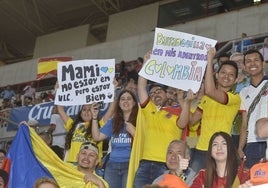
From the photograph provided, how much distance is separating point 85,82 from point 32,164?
950mm

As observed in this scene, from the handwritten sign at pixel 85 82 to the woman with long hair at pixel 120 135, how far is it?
367mm

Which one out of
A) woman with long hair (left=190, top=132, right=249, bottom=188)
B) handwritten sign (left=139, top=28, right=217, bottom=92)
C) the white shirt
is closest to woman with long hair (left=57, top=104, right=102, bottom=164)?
handwritten sign (left=139, top=28, right=217, bottom=92)

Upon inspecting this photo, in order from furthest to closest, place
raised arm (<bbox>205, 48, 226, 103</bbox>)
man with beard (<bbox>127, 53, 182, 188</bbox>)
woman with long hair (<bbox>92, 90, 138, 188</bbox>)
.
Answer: woman with long hair (<bbox>92, 90, 138, 188</bbox>)
man with beard (<bbox>127, 53, 182, 188</bbox>)
raised arm (<bbox>205, 48, 226, 103</bbox>)

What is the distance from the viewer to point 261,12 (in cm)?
1157

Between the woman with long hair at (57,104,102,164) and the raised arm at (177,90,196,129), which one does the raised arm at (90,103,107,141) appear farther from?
the raised arm at (177,90,196,129)

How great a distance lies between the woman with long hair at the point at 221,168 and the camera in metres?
3.37

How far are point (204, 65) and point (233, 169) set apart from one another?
1.38 m

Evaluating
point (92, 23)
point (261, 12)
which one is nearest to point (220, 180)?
point (261, 12)

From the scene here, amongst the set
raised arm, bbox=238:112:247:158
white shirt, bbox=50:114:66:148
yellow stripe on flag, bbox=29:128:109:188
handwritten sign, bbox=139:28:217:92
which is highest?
handwritten sign, bbox=139:28:217:92

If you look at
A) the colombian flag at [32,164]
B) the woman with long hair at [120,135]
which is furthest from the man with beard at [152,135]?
the colombian flag at [32,164]

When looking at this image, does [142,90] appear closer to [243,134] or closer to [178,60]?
[178,60]

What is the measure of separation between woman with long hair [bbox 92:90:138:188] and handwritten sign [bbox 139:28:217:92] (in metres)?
0.31

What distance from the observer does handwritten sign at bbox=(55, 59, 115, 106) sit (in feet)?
17.3

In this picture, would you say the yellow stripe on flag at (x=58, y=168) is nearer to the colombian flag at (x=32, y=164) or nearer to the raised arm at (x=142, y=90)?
the colombian flag at (x=32, y=164)
